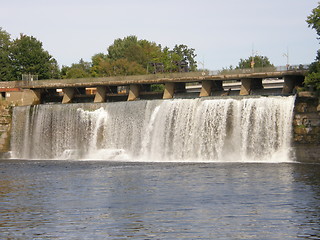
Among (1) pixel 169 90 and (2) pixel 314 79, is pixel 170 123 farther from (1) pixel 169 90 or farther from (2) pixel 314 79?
(2) pixel 314 79

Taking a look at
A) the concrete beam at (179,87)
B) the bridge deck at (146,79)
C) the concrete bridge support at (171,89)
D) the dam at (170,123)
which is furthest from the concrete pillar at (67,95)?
the concrete beam at (179,87)

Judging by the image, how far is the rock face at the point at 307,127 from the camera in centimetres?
6147

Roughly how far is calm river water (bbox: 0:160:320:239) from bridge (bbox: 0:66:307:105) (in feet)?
63.9

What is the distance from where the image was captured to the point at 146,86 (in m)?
93.1

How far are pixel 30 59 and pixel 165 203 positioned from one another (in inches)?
3425

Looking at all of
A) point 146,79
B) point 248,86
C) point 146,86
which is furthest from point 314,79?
point 146,86

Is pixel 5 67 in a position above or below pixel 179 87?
above

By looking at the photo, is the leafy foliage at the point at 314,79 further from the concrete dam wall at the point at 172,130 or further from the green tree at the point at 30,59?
the green tree at the point at 30,59

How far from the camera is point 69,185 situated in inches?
1843

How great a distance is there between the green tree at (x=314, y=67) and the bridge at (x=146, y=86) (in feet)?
14.6

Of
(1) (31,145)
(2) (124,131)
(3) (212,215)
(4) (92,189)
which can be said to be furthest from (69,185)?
(1) (31,145)

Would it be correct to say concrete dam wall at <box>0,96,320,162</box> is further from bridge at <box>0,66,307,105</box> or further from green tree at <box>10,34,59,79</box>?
green tree at <box>10,34,59,79</box>

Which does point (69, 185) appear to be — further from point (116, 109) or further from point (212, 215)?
point (116, 109)

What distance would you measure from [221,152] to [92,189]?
24112 mm
